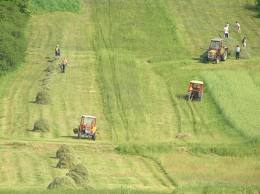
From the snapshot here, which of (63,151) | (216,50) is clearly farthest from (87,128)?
(216,50)

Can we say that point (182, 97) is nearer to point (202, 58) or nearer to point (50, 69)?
point (202, 58)

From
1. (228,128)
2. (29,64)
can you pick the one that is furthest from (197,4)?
(228,128)

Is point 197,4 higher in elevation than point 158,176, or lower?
higher

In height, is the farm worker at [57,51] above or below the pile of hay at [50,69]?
above

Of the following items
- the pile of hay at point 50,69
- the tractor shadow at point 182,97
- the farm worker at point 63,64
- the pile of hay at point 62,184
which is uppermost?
the farm worker at point 63,64

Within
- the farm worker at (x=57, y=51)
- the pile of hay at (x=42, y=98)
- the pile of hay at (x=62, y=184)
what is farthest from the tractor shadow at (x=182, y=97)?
the pile of hay at (x=62, y=184)

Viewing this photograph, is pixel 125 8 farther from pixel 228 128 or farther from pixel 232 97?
pixel 228 128

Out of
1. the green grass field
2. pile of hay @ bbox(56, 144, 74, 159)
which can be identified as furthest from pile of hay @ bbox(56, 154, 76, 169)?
the green grass field

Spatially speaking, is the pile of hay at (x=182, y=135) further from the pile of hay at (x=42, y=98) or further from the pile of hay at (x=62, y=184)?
the pile of hay at (x=62, y=184)
